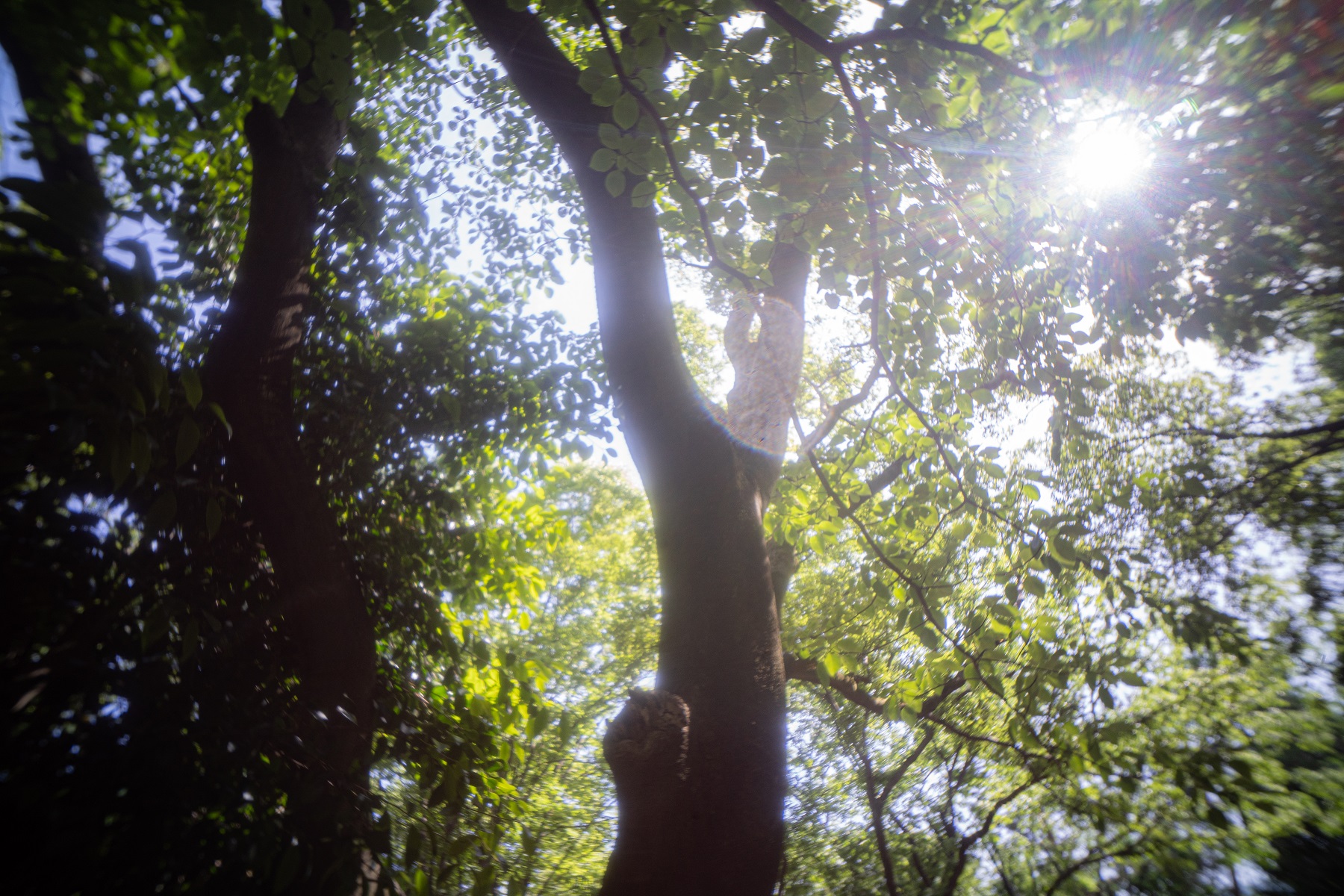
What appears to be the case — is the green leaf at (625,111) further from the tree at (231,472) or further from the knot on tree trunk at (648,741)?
the knot on tree trunk at (648,741)

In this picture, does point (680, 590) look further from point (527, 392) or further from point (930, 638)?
point (527, 392)

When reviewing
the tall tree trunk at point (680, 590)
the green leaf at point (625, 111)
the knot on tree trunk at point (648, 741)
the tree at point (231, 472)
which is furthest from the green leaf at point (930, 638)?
the green leaf at point (625, 111)

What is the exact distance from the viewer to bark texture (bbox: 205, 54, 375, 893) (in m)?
2.38

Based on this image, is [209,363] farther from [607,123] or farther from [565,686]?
[565,686]

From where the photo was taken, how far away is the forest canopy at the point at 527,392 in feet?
4.94

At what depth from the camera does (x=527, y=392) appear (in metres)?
4.40

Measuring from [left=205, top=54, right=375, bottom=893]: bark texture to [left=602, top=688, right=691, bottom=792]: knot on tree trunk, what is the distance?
33.1 inches

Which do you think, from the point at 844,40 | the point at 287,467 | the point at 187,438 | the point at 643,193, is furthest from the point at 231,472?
the point at 844,40

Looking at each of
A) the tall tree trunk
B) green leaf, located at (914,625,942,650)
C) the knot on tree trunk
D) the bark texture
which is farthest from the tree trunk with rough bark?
green leaf, located at (914,625,942,650)

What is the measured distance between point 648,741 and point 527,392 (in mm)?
2896

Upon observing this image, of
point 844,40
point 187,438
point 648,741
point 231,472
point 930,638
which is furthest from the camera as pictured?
point 930,638

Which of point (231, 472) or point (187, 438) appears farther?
point (231, 472)

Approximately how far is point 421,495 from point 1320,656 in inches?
339

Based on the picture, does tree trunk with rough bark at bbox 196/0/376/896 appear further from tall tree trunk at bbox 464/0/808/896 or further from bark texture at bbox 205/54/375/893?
tall tree trunk at bbox 464/0/808/896
